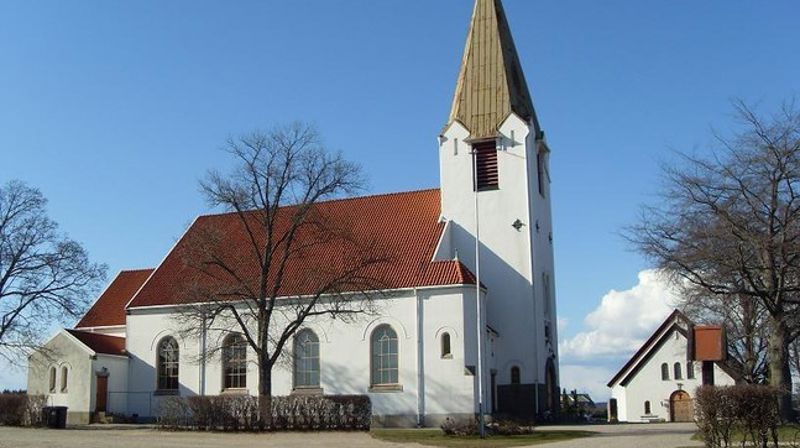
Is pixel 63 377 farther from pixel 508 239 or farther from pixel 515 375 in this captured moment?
pixel 508 239

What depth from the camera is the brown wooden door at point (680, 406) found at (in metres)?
53.8

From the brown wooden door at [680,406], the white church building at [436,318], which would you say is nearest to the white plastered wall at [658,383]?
the brown wooden door at [680,406]

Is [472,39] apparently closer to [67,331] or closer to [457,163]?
[457,163]

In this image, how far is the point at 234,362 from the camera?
43.2 m

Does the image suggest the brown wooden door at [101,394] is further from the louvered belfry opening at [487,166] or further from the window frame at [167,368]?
the louvered belfry opening at [487,166]

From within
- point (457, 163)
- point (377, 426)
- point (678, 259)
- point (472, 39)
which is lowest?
point (377, 426)

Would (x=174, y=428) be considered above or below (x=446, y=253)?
below

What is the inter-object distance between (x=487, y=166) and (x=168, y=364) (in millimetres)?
19768

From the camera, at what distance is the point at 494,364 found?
138 feet

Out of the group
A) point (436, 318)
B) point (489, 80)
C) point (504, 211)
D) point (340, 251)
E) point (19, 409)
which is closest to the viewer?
point (19, 409)

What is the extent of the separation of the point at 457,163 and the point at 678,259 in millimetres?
15160

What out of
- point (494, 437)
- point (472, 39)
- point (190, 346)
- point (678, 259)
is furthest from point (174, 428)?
point (472, 39)

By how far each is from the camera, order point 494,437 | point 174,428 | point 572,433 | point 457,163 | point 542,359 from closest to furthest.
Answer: point 494,437
point 572,433
point 174,428
point 542,359
point 457,163

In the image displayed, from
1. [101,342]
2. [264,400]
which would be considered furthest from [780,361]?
[101,342]
